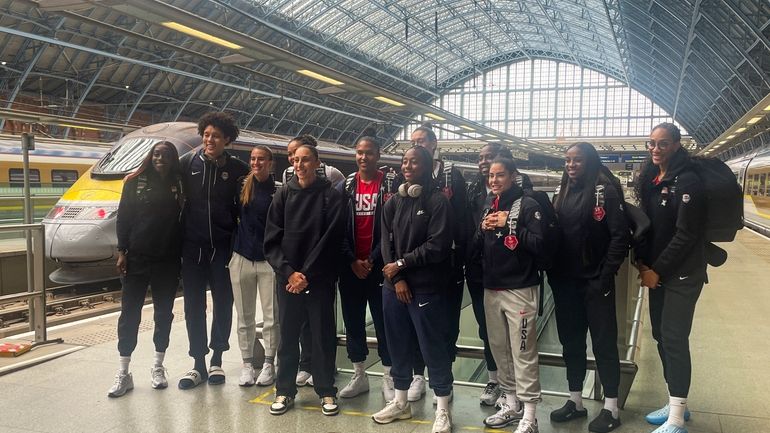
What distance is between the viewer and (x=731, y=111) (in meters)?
32.8

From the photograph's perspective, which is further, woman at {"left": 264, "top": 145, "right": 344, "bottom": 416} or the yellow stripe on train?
the yellow stripe on train

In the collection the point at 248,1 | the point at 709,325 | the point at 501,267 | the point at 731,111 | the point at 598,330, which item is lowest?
the point at 709,325

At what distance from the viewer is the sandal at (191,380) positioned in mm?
4609

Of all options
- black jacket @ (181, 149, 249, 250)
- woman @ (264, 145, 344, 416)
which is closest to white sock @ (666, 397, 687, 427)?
woman @ (264, 145, 344, 416)

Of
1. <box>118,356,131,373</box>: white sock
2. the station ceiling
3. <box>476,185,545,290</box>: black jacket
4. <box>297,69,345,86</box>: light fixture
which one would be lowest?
<box>118,356,131,373</box>: white sock

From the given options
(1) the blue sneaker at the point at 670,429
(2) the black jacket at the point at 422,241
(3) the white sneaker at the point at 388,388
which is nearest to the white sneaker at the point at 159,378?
(3) the white sneaker at the point at 388,388

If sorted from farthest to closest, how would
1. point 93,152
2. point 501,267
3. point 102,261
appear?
point 93,152, point 102,261, point 501,267

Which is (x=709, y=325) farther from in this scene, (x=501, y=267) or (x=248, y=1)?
(x=248, y=1)

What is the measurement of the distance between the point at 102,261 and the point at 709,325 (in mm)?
8647

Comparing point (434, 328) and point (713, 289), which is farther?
point (713, 289)

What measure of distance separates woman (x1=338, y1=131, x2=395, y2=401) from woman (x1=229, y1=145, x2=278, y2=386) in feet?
2.00

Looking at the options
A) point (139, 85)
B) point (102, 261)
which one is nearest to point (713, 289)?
point (102, 261)

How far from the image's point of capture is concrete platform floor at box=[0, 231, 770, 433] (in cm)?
391

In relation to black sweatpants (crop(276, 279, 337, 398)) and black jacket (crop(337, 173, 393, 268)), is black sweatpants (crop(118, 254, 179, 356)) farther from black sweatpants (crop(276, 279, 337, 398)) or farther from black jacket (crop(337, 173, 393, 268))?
black jacket (crop(337, 173, 393, 268))
